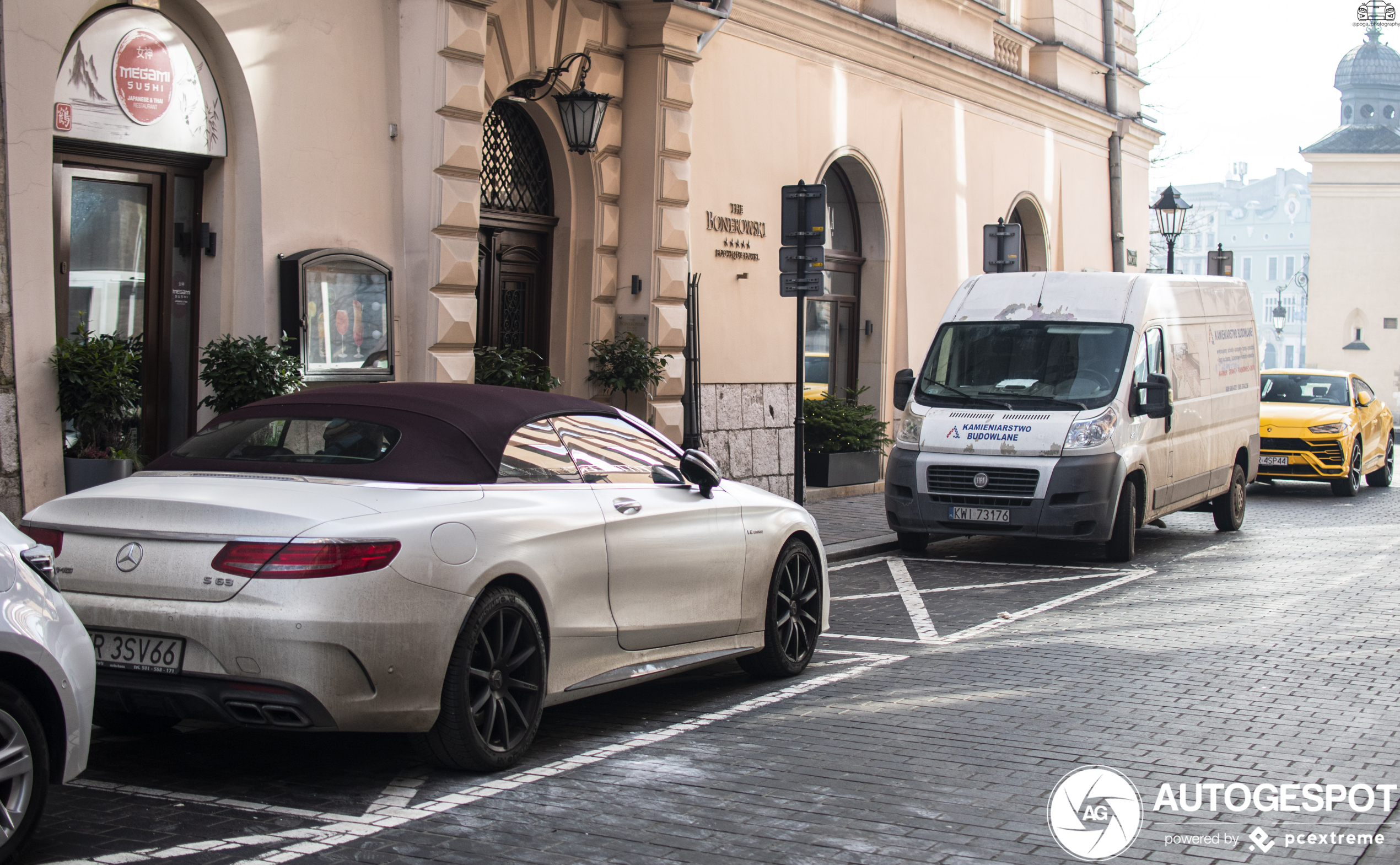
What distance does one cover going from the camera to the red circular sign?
10.3 metres

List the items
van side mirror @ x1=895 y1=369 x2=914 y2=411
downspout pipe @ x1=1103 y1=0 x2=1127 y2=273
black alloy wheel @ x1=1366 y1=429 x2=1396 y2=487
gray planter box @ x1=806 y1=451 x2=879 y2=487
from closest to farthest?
van side mirror @ x1=895 y1=369 x2=914 y2=411 < gray planter box @ x1=806 y1=451 x2=879 y2=487 < black alloy wheel @ x1=1366 y1=429 x2=1396 y2=487 < downspout pipe @ x1=1103 y1=0 x2=1127 y2=273

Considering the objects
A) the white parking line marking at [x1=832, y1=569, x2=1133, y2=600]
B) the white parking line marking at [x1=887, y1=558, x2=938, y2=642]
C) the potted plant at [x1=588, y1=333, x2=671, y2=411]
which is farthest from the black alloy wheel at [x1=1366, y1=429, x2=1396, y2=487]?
the potted plant at [x1=588, y1=333, x2=671, y2=411]

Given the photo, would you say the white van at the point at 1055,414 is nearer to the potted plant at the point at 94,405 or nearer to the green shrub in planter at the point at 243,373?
the green shrub in planter at the point at 243,373

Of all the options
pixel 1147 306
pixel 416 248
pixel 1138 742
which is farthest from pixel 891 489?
pixel 1138 742

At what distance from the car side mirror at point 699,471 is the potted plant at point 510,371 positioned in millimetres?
6173

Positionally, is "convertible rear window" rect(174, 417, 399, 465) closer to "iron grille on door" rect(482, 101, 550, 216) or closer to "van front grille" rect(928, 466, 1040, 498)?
"van front grille" rect(928, 466, 1040, 498)

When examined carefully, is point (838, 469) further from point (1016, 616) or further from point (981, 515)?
point (1016, 616)

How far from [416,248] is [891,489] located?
15.1 feet

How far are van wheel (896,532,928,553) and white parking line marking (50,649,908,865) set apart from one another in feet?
22.2

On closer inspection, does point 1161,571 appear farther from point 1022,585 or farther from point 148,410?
point 148,410

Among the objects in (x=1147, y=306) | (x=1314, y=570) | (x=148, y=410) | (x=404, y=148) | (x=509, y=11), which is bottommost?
(x=1314, y=570)

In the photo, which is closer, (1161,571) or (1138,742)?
(1138,742)

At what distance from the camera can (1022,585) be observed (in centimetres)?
1174

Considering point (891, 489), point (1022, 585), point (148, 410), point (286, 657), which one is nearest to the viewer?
point (286, 657)
